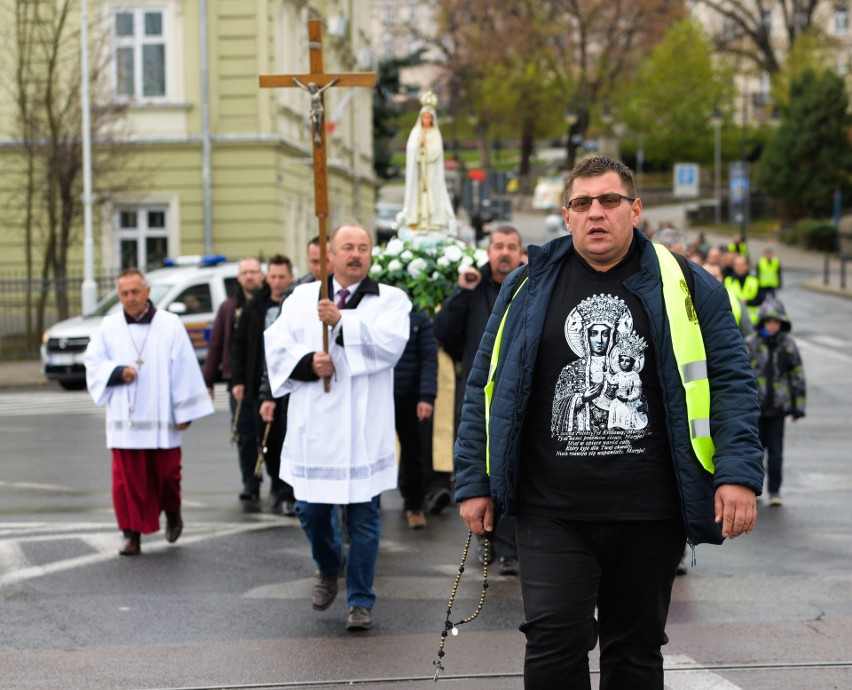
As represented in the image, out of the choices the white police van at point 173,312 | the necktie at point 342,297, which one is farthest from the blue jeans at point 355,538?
the white police van at point 173,312

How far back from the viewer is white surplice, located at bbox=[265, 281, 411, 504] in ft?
23.8

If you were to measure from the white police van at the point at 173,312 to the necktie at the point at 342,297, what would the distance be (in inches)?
571

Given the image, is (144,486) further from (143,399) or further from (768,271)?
(768,271)

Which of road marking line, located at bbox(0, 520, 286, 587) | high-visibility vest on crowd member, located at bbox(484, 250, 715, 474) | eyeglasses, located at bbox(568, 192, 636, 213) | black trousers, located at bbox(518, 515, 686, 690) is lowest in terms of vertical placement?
road marking line, located at bbox(0, 520, 286, 587)

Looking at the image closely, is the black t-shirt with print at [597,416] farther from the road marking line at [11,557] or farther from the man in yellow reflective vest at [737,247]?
the man in yellow reflective vest at [737,247]

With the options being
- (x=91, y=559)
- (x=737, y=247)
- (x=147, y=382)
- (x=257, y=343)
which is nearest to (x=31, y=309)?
(x=737, y=247)

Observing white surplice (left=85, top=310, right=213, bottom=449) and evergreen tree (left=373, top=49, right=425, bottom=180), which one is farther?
evergreen tree (left=373, top=49, right=425, bottom=180)

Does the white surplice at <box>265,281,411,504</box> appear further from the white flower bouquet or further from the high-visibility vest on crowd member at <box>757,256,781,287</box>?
the high-visibility vest on crowd member at <box>757,256,781,287</box>

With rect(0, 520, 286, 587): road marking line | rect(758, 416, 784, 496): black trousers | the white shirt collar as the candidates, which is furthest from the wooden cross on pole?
rect(758, 416, 784, 496): black trousers

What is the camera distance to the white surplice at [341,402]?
725cm

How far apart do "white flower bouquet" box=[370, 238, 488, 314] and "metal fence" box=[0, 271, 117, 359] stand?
16.3m

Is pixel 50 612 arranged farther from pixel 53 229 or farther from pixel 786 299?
pixel 786 299

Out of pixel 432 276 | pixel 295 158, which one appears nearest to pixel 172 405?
pixel 432 276

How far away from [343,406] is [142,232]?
2614cm
